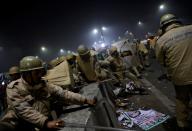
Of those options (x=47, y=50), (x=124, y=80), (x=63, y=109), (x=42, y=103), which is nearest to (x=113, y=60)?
(x=124, y=80)

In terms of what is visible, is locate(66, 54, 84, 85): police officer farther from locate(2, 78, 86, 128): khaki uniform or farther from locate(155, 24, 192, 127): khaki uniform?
locate(155, 24, 192, 127): khaki uniform

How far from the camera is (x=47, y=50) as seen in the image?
79.9m

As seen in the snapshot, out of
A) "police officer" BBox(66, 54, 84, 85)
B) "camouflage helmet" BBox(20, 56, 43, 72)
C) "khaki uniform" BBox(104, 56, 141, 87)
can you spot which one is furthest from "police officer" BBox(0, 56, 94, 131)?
"khaki uniform" BBox(104, 56, 141, 87)

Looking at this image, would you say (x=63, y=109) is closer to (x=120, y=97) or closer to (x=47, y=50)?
(x=120, y=97)

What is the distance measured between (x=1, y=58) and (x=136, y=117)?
4761 cm

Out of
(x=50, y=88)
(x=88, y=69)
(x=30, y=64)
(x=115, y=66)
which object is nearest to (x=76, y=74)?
(x=88, y=69)

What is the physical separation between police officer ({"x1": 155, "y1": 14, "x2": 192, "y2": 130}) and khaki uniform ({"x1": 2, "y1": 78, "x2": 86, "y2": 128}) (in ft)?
8.08

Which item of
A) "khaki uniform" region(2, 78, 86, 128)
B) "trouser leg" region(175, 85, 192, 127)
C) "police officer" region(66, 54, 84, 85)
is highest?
"police officer" region(66, 54, 84, 85)

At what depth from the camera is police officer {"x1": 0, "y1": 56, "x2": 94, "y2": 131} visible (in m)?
4.01

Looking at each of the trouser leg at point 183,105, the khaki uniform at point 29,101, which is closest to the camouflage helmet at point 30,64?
the khaki uniform at point 29,101

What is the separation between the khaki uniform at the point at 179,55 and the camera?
15.1 ft

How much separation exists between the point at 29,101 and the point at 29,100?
0.06 feet

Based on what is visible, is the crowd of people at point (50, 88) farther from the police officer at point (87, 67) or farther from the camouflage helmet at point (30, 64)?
the police officer at point (87, 67)

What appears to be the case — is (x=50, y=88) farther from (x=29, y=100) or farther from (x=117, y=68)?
(x=117, y=68)
